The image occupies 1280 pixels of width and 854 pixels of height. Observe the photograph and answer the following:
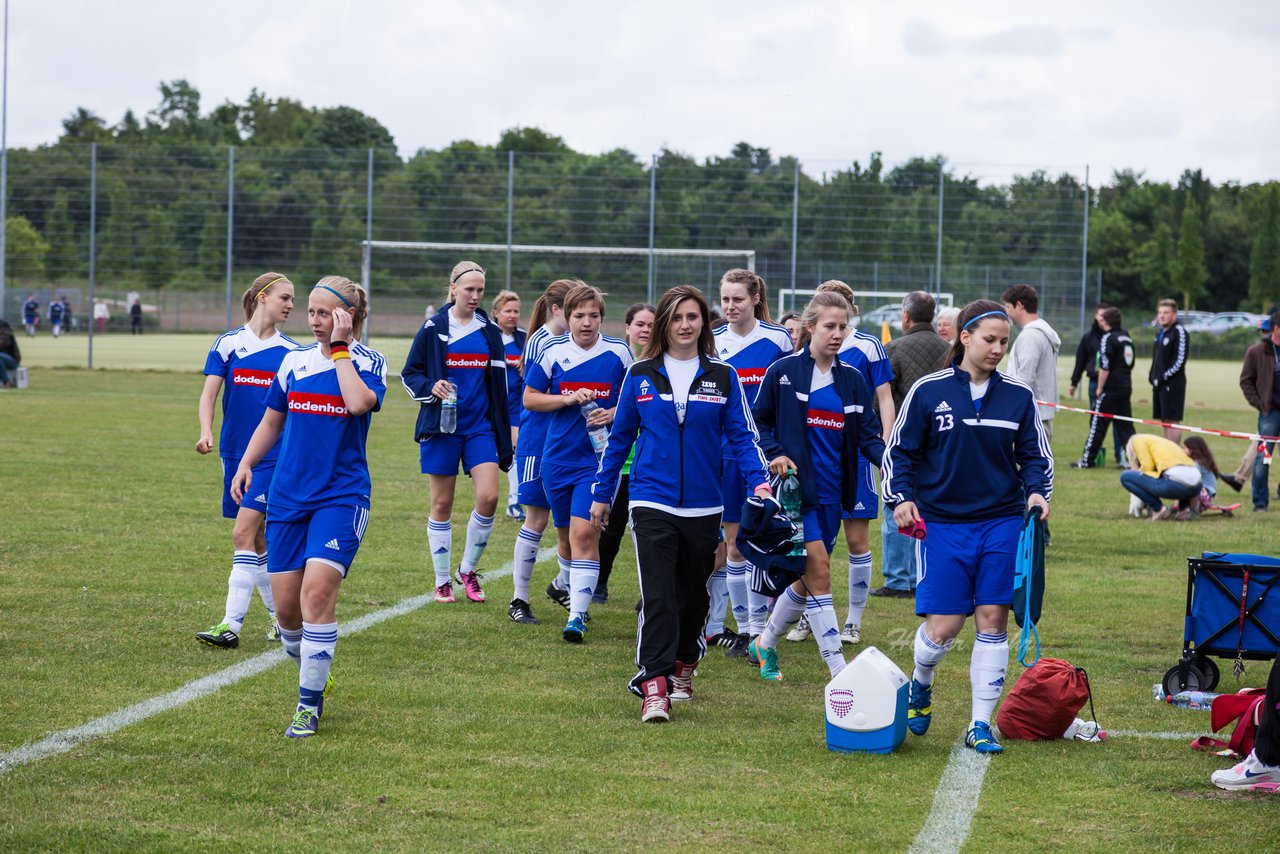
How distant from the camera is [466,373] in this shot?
8.77m

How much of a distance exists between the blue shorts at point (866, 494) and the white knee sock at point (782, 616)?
58 cm

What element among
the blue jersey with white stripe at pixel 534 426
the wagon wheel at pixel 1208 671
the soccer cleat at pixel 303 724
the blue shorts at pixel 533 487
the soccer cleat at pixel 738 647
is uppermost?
the blue jersey with white stripe at pixel 534 426

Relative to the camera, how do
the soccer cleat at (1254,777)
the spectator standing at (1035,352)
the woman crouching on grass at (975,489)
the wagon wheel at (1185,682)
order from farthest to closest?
the spectator standing at (1035,352) < the wagon wheel at (1185,682) < the woman crouching on grass at (975,489) < the soccer cleat at (1254,777)

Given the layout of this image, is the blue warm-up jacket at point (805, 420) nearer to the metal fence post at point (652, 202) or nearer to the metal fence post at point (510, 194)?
the metal fence post at point (652, 202)

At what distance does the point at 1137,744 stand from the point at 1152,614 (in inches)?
126

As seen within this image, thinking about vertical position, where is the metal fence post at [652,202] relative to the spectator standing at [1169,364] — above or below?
above

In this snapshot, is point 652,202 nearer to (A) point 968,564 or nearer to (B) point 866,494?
(B) point 866,494

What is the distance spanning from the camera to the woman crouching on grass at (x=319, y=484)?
5.66 m

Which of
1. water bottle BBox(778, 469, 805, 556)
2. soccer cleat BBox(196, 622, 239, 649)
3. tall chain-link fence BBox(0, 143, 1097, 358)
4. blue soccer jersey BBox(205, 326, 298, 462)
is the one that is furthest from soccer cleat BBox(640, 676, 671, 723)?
tall chain-link fence BBox(0, 143, 1097, 358)

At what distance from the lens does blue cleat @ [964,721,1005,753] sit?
18.9 ft

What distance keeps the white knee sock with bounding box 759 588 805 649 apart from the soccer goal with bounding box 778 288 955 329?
21430 mm

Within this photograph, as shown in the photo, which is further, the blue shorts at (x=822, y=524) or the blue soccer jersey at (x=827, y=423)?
the blue soccer jersey at (x=827, y=423)

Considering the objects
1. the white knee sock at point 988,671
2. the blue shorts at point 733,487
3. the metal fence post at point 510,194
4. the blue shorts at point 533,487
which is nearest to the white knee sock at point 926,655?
the white knee sock at point 988,671

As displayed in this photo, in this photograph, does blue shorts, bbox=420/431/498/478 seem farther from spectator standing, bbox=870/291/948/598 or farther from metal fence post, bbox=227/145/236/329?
metal fence post, bbox=227/145/236/329
